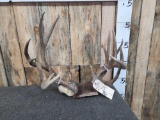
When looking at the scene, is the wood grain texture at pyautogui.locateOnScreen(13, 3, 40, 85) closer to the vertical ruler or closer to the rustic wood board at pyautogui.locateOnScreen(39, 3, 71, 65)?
the rustic wood board at pyautogui.locateOnScreen(39, 3, 71, 65)

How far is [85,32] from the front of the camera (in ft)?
3.59

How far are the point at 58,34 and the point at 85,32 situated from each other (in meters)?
0.17

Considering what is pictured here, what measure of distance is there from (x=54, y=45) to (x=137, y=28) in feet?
1.78

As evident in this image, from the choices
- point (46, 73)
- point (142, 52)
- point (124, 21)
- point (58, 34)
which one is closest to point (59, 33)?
point (58, 34)

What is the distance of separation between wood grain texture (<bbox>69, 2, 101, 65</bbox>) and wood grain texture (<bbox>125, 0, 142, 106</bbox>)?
0.21 metres

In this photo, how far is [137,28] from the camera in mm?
1096

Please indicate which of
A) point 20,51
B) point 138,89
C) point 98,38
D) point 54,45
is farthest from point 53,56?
point 138,89

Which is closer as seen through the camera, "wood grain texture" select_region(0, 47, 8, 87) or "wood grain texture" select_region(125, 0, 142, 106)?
"wood grain texture" select_region(125, 0, 142, 106)

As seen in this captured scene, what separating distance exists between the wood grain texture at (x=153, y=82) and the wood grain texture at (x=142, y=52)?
0.03 meters

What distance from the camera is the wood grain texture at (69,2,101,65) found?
104 cm

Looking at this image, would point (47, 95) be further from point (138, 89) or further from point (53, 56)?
point (138, 89)

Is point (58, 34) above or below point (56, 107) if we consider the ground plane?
above

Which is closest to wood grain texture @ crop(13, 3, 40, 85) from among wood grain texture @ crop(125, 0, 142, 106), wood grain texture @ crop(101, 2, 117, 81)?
wood grain texture @ crop(101, 2, 117, 81)

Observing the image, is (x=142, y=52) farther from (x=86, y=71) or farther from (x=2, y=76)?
(x=2, y=76)
